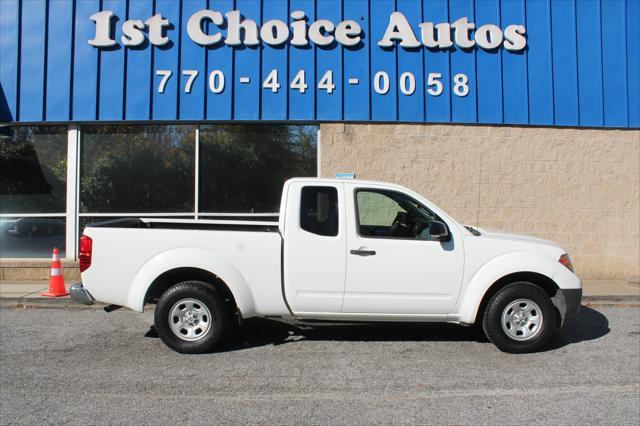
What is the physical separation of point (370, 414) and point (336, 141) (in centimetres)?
650

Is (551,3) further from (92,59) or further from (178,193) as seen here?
(92,59)

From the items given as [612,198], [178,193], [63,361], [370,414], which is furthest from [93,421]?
[612,198]

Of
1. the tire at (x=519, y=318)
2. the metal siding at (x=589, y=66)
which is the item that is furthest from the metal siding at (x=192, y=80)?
the metal siding at (x=589, y=66)

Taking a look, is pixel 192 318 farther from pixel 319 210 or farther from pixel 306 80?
pixel 306 80

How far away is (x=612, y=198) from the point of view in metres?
9.99

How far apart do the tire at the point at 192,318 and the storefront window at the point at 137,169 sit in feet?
15.6

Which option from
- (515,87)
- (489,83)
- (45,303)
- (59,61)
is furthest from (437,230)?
(59,61)

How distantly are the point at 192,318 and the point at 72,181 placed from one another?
599 cm

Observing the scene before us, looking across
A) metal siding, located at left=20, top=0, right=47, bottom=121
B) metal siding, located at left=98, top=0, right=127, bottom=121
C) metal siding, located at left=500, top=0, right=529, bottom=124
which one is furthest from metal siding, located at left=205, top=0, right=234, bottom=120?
metal siding, located at left=500, top=0, right=529, bottom=124

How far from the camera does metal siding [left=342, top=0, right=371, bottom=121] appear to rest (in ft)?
31.4

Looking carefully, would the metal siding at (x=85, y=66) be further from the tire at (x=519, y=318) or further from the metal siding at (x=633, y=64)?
the metal siding at (x=633, y=64)

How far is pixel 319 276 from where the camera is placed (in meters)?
5.32

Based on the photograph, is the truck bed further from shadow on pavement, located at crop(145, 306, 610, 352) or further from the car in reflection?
the car in reflection

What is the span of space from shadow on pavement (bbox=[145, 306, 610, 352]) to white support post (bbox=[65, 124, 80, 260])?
449 cm
